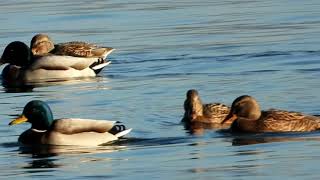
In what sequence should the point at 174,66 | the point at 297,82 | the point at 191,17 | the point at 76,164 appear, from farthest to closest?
the point at 191,17 < the point at 174,66 < the point at 297,82 < the point at 76,164

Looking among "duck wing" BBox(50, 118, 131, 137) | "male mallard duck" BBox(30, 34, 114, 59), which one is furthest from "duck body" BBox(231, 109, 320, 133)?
"male mallard duck" BBox(30, 34, 114, 59)

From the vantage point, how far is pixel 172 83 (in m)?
23.3

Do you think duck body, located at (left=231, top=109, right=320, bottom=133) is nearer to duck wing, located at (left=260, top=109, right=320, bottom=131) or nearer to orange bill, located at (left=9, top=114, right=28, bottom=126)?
duck wing, located at (left=260, top=109, right=320, bottom=131)

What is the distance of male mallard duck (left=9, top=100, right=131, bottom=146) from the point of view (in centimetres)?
1803

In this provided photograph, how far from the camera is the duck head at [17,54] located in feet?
89.3

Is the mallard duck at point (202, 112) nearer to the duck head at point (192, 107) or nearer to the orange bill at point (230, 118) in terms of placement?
the duck head at point (192, 107)

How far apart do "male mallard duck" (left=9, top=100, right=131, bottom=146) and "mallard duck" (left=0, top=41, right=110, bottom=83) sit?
303 inches

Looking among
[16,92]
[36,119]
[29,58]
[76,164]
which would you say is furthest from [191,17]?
[76,164]

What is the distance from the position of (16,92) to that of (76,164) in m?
8.21

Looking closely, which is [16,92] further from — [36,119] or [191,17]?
[191,17]

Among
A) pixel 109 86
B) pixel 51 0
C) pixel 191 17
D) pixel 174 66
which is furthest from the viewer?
pixel 51 0

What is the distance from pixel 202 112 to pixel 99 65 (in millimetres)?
7197

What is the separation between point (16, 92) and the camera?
2436 centimetres

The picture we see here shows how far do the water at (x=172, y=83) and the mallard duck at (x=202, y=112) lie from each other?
26 centimetres
